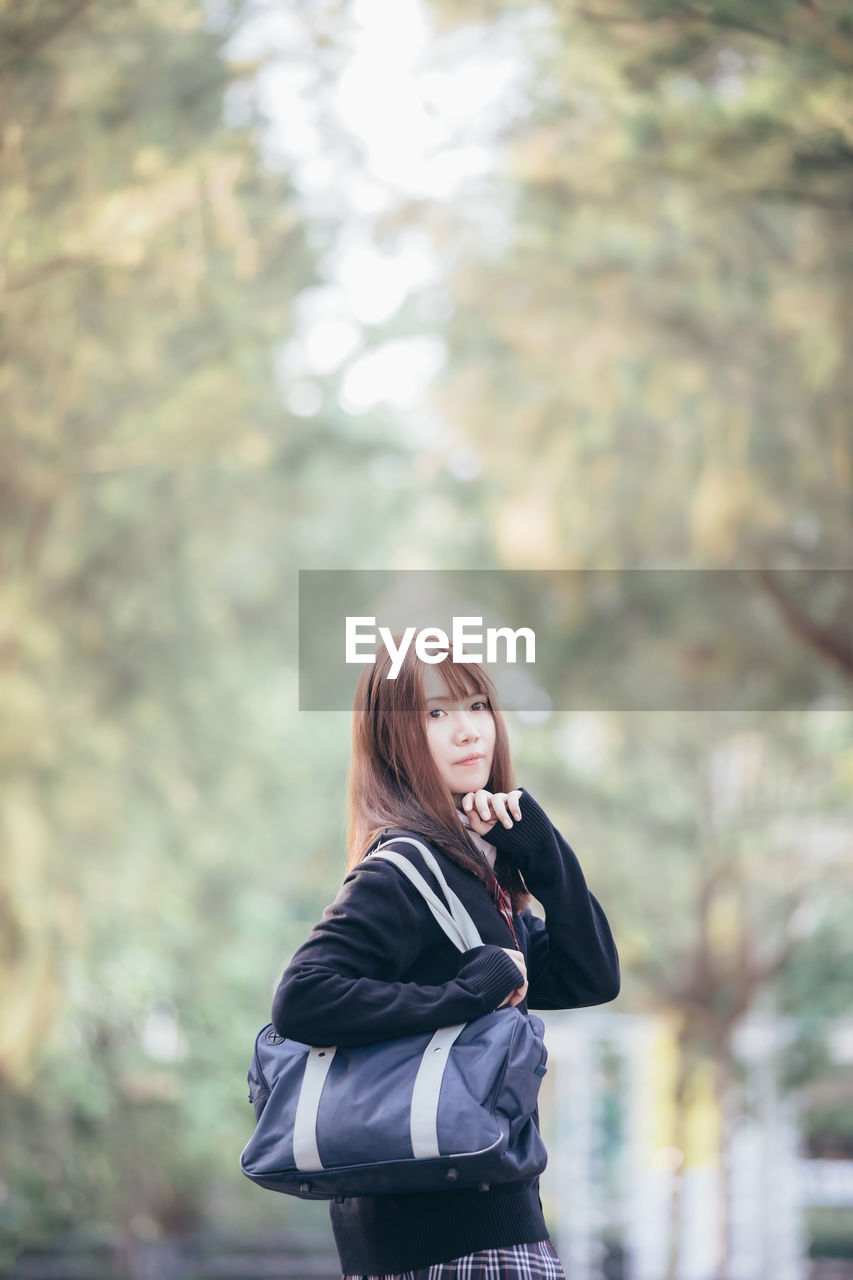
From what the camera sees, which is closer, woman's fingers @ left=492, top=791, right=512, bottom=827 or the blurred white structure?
woman's fingers @ left=492, top=791, right=512, bottom=827

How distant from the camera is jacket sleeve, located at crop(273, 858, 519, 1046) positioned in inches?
56.9

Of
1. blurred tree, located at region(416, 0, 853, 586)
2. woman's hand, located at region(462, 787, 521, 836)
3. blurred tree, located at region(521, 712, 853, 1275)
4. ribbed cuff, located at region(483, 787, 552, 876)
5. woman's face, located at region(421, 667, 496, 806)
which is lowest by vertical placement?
blurred tree, located at region(521, 712, 853, 1275)

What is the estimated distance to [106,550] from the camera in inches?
270

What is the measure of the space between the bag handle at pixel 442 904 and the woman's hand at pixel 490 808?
87 mm

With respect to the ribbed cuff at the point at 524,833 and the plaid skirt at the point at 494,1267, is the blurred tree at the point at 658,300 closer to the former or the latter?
the ribbed cuff at the point at 524,833

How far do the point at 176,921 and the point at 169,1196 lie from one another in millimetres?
3600

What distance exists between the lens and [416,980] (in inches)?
61.6

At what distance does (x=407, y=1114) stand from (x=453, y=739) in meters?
0.47

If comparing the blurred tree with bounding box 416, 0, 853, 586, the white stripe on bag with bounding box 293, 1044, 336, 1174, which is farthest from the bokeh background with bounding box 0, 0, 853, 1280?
the white stripe on bag with bounding box 293, 1044, 336, 1174

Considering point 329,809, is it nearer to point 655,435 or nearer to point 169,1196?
point 169,1196

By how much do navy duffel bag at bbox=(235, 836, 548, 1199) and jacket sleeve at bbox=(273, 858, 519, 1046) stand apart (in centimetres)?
3

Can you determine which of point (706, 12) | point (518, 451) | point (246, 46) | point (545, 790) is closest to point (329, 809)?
point (545, 790)

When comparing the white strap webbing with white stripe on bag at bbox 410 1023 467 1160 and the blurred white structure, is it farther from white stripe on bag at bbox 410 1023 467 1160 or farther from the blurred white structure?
the blurred white structure

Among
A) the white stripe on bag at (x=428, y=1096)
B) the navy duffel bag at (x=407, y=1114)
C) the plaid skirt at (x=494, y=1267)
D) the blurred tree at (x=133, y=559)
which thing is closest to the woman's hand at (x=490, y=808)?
the navy duffel bag at (x=407, y=1114)
